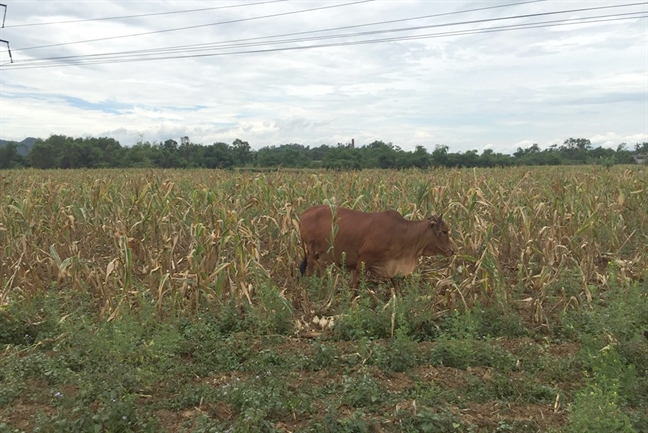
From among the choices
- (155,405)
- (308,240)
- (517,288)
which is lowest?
(155,405)

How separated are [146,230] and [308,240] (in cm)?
294

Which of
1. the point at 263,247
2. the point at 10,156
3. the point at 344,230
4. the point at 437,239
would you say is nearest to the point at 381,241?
the point at 344,230

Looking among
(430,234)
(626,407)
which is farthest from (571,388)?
(430,234)

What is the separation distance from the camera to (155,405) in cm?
365

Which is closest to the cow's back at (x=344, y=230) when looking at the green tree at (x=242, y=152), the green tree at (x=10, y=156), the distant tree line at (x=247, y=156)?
the distant tree line at (x=247, y=156)

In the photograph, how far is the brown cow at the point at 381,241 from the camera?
578 cm

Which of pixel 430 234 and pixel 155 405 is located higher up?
pixel 430 234

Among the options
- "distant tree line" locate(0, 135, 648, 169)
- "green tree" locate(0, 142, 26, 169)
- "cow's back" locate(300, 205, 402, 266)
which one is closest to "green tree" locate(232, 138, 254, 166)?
"distant tree line" locate(0, 135, 648, 169)

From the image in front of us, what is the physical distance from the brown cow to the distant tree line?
60.6 feet

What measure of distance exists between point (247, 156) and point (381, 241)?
29663 millimetres

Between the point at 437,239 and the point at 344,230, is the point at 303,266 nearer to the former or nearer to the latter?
the point at 344,230

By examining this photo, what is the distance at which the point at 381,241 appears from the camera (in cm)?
575

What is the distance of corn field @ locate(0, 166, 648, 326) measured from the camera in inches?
217

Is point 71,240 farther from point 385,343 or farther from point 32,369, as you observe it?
point 385,343
